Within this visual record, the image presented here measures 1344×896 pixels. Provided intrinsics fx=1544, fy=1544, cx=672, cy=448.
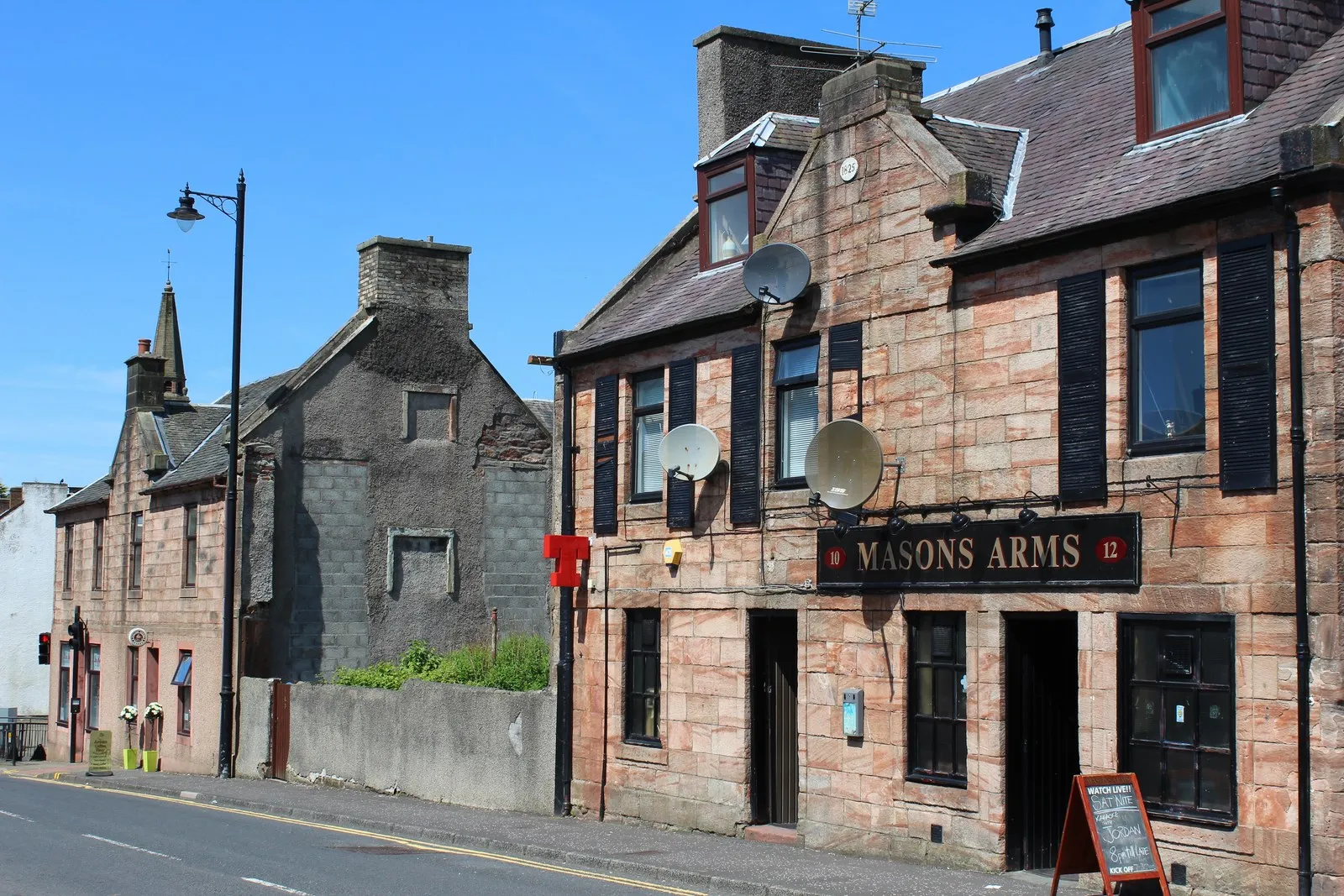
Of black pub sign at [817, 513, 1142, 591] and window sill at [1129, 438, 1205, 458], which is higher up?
window sill at [1129, 438, 1205, 458]

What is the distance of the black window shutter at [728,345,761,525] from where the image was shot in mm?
17812

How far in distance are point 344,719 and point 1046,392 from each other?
50.6 feet

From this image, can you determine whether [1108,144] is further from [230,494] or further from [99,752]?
[99,752]

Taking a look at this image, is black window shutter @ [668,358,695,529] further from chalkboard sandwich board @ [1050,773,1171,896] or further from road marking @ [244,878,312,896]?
chalkboard sandwich board @ [1050,773,1171,896]

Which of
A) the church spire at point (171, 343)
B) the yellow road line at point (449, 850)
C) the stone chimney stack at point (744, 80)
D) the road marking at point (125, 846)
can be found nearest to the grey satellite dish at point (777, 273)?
the stone chimney stack at point (744, 80)

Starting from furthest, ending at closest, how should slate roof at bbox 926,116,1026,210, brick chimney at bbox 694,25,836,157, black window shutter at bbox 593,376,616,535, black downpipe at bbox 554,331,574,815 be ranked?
brick chimney at bbox 694,25,836,157, black downpipe at bbox 554,331,574,815, black window shutter at bbox 593,376,616,535, slate roof at bbox 926,116,1026,210

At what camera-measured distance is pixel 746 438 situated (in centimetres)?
1800

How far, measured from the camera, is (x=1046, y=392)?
14188 millimetres

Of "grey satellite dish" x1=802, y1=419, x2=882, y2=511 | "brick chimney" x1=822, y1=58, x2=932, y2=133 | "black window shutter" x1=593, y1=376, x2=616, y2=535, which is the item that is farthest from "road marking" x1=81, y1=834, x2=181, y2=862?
"brick chimney" x1=822, y1=58, x2=932, y2=133

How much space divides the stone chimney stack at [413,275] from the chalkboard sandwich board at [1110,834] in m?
21.6

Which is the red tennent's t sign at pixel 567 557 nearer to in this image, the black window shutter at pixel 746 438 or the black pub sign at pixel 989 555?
the black window shutter at pixel 746 438

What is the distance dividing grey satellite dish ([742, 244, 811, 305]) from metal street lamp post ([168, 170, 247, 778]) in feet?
42.9

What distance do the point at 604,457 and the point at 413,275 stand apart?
39.0 feet

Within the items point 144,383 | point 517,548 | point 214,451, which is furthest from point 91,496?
point 517,548
